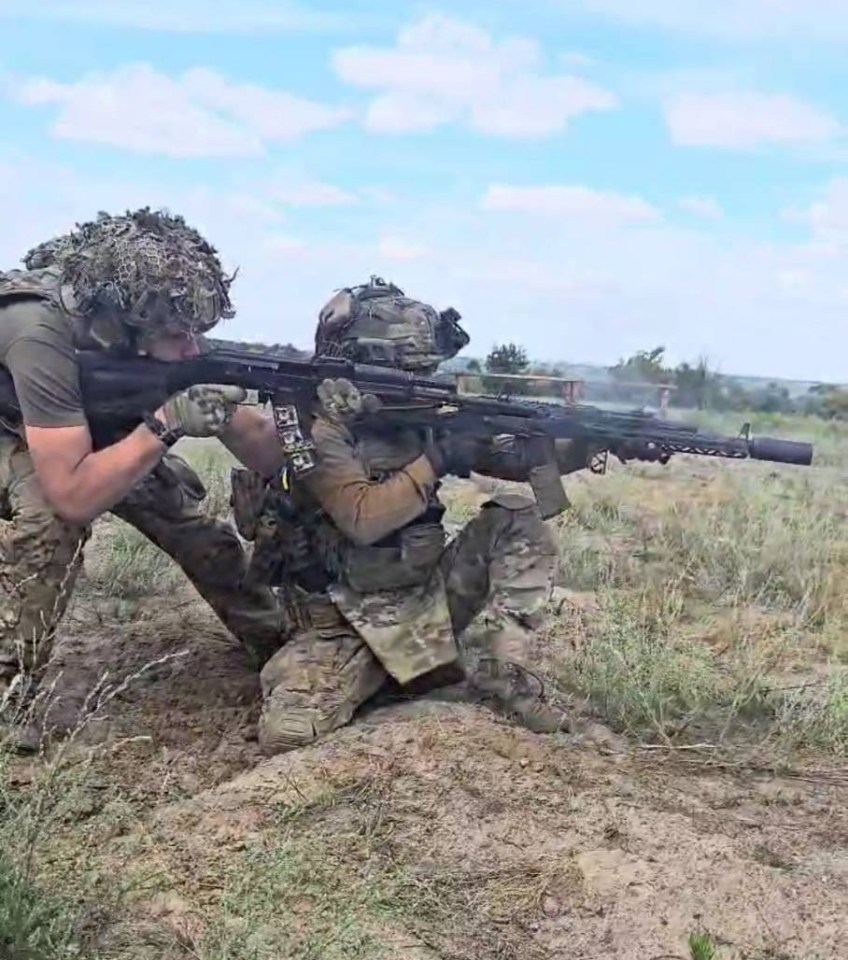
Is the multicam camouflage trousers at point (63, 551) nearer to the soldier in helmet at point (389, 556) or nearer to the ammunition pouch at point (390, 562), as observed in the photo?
the soldier in helmet at point (389, 556)

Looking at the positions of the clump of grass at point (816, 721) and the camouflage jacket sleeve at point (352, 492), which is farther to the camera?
the clump of grass at point (816, 721)

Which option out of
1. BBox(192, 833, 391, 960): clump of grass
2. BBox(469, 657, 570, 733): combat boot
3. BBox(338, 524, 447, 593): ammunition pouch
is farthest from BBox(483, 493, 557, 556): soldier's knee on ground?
BBox(192, 833, 391, 960): clump of grass

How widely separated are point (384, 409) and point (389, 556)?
0.53 m

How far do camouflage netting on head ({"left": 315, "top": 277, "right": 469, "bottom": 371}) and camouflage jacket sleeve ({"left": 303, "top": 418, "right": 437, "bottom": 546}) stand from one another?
0.35m

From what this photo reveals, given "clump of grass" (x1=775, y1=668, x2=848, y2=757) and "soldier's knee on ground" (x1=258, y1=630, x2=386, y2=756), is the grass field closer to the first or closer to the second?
"clump of grass" (x1=775, y1=668, x2=848, y2=757)

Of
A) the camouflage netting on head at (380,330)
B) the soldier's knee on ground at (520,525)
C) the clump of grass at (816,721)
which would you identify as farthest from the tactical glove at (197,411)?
the clump of grass at (816,721)

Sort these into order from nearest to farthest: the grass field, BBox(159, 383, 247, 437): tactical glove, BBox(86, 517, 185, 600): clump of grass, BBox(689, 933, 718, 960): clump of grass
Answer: the grass field < BBox(689, 933, 718, 960): clump of grass < BBox(159, 383, 247, 437): tactical glove < BBox(86, 517, 185, 600): clump of grass

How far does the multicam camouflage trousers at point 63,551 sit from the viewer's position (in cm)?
413

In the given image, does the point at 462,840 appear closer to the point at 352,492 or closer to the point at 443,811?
the point at 443,811

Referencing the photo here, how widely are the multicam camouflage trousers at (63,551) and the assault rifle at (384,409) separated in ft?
1.01

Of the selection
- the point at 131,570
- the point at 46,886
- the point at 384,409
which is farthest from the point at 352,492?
the point at 131,570

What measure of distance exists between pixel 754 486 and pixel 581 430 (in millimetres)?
7174

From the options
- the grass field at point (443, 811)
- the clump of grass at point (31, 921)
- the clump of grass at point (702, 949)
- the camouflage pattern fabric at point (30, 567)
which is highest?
the camouflage pattern fabric at point (30, 567)

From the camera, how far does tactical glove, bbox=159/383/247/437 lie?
392 centimetres
